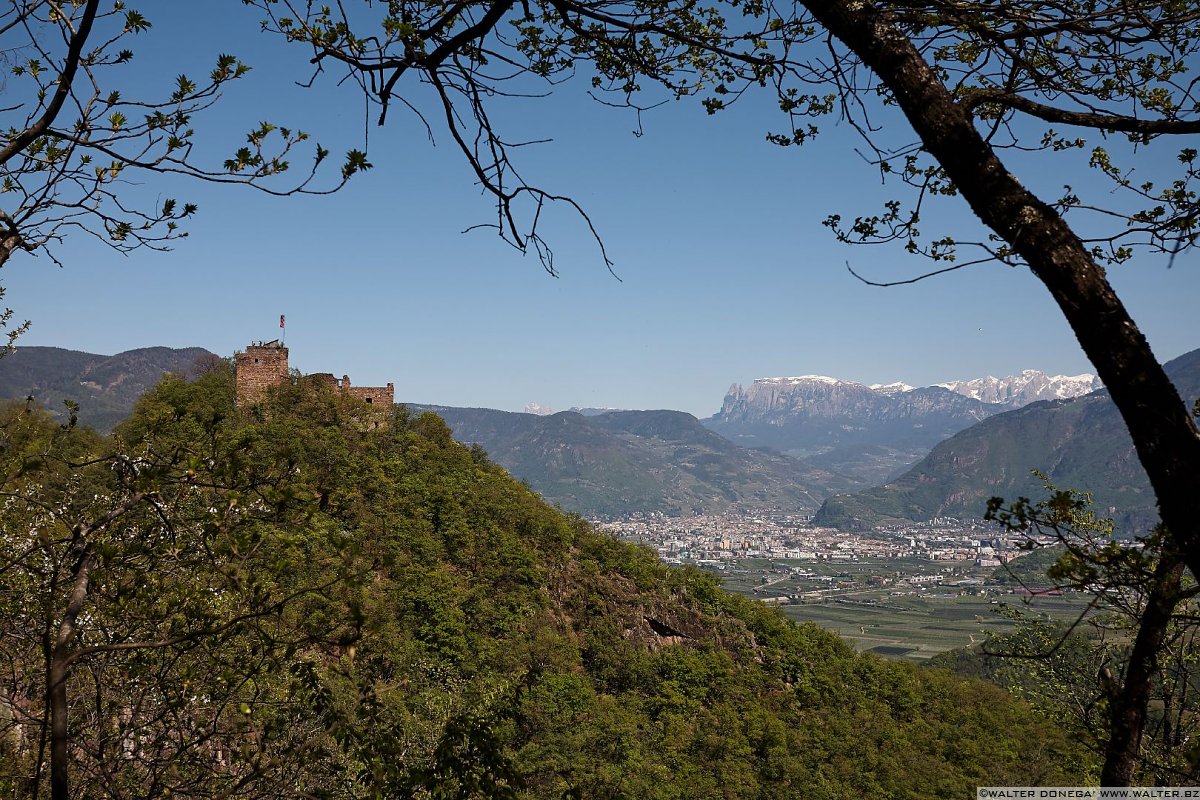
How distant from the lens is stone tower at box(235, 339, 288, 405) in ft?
103

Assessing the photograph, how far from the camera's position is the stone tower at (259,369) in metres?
31.3

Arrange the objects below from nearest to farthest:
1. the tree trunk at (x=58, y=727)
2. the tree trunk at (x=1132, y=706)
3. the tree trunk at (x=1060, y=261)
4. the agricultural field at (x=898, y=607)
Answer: the tree trunk at (x=1060, y=261) < the tree trunk at (x=58, y=727) < the tree trunk at (x=1132, y=706) < the agricultural field at (x=898, y=607)

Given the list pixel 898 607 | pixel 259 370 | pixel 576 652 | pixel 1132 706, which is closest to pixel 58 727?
pixel 1132 706

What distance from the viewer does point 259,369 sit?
104 feet

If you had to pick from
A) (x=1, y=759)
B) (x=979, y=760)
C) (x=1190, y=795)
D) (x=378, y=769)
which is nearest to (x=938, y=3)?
(x=378, y=769)

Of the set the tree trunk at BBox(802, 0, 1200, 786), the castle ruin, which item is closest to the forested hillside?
the castle ruin

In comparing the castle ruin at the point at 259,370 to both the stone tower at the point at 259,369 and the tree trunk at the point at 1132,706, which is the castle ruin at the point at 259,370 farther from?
the tree trunk at the point at 1132,706

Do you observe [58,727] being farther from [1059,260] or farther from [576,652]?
[576,652]

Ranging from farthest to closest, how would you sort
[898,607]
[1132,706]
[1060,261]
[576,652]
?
[898,607] < [576,652] < [1132,706] < [1060,261]

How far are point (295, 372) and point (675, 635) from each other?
22073mm

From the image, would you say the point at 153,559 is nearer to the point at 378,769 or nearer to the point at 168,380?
the point at 378,769

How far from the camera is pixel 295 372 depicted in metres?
32.7

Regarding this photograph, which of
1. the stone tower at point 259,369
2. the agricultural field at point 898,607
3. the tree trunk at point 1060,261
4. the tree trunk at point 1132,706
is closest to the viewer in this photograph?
the tree trunk at point 1060,261

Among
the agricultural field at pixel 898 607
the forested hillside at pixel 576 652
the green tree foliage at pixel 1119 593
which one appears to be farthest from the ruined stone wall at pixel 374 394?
the agricultural field at pixel 898 607
